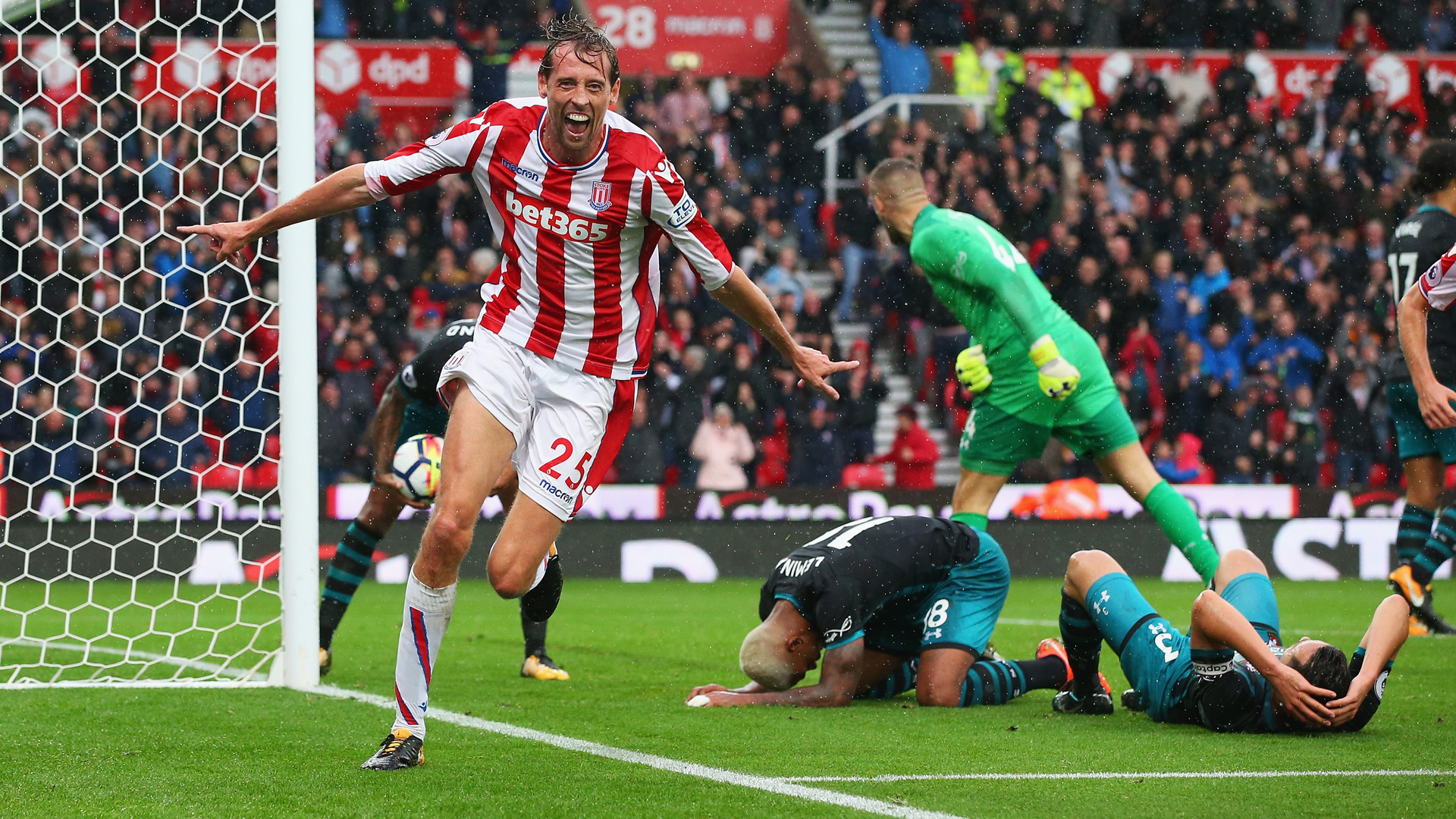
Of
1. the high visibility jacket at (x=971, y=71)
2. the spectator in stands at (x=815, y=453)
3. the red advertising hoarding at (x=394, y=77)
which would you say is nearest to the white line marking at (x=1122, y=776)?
the spectator in stands at (x=815, y=453)

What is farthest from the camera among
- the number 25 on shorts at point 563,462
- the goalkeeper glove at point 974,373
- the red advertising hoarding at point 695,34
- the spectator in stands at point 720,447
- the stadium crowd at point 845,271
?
the red advertising hoarding at point 695,34

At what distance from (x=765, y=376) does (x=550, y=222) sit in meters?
10.0

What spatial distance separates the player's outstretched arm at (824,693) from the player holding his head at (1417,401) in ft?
10.6

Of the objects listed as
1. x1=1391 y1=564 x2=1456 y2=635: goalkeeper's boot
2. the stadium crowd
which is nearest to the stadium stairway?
the stadium crowd

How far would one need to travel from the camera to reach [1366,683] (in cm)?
475

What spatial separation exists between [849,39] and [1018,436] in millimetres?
14478

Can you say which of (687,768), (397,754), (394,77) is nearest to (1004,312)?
(687,768)

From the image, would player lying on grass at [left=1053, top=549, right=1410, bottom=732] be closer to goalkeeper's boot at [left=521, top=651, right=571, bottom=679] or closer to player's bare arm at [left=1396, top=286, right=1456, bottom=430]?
player's bare arm at [left=1396, top=286, right=1456, bottom=430]

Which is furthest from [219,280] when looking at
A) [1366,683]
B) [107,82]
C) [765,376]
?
[1366,683]

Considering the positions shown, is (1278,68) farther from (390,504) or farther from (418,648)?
(418,648)

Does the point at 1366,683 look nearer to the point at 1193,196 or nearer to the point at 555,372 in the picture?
the point at 555,372

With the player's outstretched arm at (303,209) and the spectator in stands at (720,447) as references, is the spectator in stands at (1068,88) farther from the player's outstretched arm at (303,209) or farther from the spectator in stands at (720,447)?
the player's outstretched arm at (303,209)

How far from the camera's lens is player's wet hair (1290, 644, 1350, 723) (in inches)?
186

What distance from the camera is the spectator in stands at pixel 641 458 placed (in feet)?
46.4
